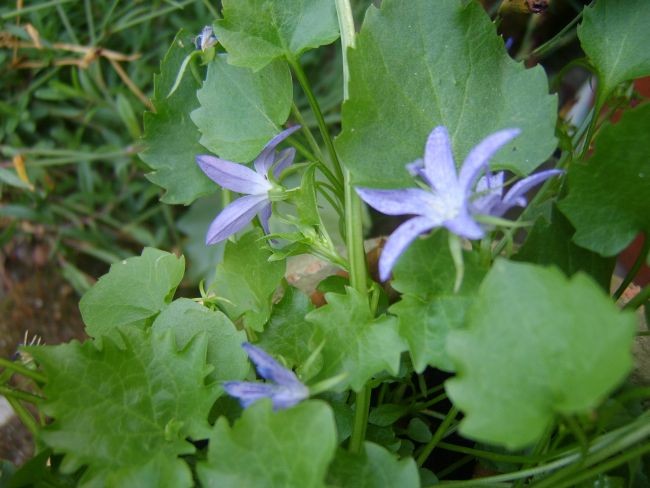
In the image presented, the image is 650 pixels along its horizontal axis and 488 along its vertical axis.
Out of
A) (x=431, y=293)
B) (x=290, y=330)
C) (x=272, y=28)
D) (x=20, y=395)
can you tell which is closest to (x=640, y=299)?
(x=431, y=293)

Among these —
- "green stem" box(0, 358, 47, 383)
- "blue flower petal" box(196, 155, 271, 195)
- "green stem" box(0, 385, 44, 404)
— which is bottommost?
"green stem" box(0, 385, 44, 404)

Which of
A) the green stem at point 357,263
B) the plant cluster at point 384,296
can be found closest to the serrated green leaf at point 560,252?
the plant cluster at point 384,296

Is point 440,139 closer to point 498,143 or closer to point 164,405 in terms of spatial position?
point 498,143

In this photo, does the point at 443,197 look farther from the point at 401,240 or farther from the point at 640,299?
the point at 640,299

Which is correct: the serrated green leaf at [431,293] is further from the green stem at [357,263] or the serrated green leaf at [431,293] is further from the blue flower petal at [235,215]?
the blue flower petal at [235,215]

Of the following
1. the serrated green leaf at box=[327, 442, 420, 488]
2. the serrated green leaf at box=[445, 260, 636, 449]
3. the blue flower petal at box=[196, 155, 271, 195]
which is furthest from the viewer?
the blue flower petal at box=[196, 155, 271, 195]

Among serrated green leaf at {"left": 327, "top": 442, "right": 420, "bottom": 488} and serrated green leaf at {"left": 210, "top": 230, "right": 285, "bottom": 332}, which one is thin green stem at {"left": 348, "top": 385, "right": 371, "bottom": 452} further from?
serrated green leaf at {"left": 210, "top": 230, "right": 285, "bottom": 332}

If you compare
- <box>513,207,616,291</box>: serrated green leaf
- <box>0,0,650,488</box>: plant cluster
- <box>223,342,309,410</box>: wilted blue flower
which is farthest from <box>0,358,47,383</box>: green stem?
<box>513,207,616,291</box>: serrated green leaf
